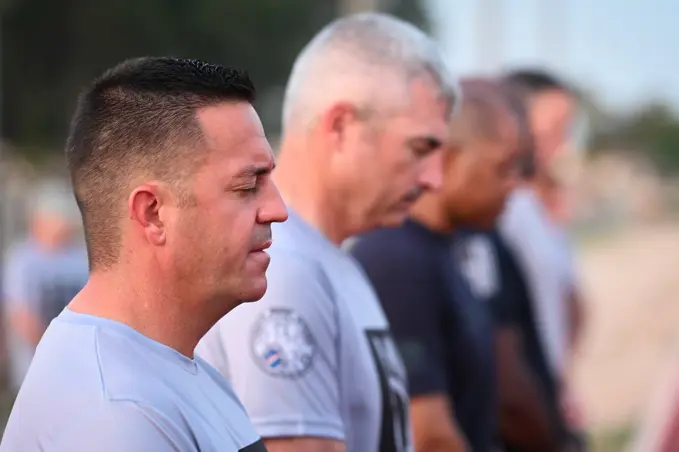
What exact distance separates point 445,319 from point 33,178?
28.7 m

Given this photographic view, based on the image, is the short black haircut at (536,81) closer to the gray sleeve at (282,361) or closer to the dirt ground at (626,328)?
the dirt ground at (626,328)

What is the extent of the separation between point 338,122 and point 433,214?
89 cm

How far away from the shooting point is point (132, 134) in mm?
1866

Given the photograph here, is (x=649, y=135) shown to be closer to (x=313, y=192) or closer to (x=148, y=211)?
(x=313, y=192)

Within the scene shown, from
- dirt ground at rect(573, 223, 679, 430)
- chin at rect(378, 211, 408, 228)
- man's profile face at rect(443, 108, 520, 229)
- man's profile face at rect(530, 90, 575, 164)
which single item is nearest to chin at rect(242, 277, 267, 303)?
chin at rect(378, 211, 408, 228)

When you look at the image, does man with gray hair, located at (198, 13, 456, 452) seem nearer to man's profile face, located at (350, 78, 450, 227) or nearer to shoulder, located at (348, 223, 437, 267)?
man's profile face, located at (350, 78, 450, 227)

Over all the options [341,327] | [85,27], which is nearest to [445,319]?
[341,327]

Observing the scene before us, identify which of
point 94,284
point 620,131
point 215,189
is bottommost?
point 620,131

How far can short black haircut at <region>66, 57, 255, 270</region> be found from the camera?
1858 millimetres

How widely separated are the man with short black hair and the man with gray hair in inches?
22.9

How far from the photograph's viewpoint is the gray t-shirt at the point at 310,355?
8.13 ft

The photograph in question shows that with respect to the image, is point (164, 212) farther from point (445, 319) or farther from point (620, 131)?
point (620, 131)

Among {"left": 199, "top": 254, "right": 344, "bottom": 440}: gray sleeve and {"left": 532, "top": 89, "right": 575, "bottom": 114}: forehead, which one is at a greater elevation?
{"left": 532, "top": 89, "right": 575, "bottom": 114}: forehead

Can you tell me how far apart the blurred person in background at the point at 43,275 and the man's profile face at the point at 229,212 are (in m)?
7.25
